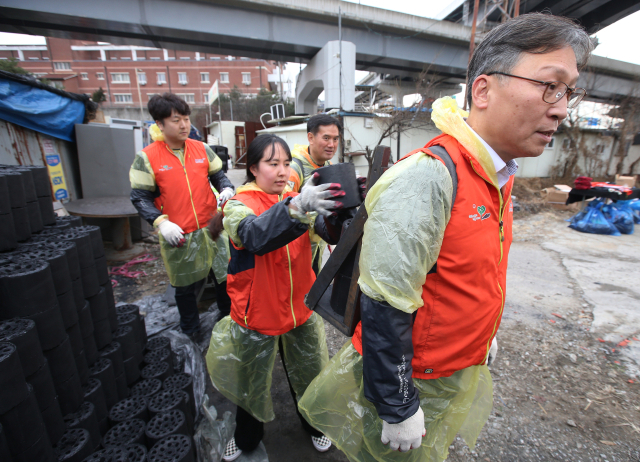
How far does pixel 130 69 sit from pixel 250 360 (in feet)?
157

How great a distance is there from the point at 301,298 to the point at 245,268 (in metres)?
0.34

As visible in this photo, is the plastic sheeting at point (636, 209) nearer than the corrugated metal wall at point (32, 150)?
No

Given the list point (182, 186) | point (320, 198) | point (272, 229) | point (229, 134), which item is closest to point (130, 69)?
point (229, 134)

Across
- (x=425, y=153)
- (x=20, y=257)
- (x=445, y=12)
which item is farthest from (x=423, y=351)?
(x=445, y=12)

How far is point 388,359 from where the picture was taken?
0.86 metres

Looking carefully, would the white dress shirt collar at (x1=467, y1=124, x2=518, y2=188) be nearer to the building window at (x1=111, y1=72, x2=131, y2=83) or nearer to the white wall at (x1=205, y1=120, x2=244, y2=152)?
the white wall at (x1=205, y1=120, x2=244, y2=152)

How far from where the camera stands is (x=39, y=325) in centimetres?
135

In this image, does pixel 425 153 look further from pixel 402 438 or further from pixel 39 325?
pixel 39 325

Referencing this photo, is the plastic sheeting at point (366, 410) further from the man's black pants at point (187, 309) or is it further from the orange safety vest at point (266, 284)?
the man's black pants at point (187, 309)

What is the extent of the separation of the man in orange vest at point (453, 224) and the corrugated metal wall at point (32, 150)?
473 centimetres

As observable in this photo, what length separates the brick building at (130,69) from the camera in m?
37.5

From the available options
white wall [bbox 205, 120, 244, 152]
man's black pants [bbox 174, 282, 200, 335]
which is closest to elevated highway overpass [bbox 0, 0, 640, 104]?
white wall [bbox 205, 120, 244, 152]

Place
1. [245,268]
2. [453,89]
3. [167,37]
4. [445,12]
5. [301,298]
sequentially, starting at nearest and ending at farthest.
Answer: [245,268] < [301,298] < [167,37] < [445,12] < [453,89]

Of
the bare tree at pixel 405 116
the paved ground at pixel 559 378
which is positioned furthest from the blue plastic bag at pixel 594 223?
the bare tree at pixel 405 116
